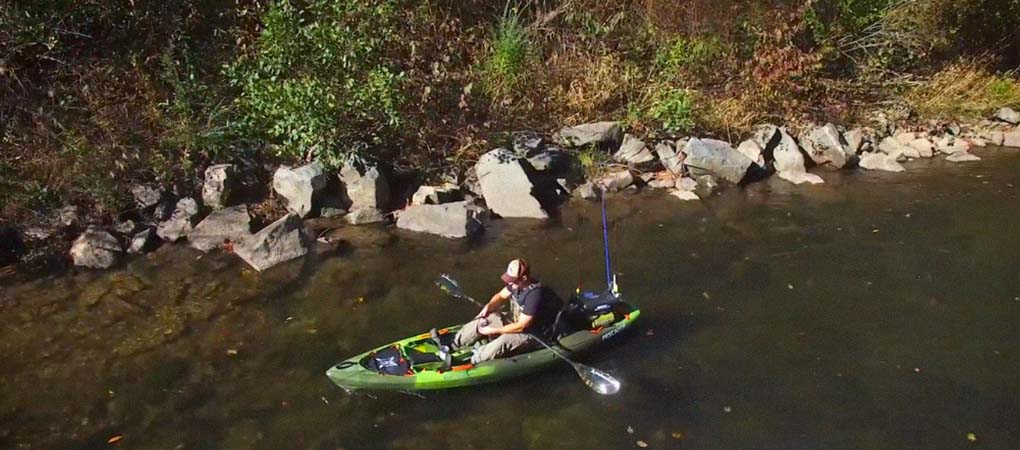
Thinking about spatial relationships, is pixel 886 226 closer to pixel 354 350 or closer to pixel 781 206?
pixel 781 206

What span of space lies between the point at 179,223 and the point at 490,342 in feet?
17.2

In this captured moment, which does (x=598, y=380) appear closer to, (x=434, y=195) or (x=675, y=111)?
(x=434, y=195)

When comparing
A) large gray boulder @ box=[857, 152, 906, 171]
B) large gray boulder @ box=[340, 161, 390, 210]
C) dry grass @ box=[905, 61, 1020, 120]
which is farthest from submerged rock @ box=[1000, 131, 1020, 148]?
large gray boulder @ box=[340, 161, 390, 210]

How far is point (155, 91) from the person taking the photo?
1153 centimetres

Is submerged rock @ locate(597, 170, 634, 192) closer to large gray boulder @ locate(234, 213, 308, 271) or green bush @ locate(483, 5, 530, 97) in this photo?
green bush @ locate(483, 5, 530, 97)

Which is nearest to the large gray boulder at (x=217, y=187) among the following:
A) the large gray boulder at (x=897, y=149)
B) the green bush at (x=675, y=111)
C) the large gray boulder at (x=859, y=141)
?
the green bush at (x=675, y=111)

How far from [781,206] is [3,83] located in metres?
10.9

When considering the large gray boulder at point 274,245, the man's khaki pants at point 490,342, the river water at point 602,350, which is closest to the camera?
the river water at point 602,350

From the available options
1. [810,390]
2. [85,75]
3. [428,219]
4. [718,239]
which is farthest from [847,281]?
[85,75]

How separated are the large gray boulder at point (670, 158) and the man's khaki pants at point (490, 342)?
240 inches

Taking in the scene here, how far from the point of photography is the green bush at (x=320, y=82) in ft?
36.3

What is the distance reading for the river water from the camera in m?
6.41

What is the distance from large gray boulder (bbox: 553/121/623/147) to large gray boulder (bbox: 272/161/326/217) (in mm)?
3975

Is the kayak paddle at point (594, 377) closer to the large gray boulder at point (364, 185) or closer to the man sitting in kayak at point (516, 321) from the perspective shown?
the man sitting in kayak at point (516, 321)
